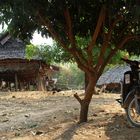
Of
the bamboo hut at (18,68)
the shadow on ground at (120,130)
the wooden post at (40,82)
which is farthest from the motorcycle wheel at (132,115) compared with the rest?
the wooden post at (40,82)

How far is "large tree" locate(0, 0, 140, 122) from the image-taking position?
714 cm

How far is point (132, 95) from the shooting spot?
795 cm

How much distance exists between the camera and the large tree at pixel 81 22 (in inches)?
281

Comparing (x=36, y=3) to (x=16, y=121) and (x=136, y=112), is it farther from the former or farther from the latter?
(x=16, y=121)

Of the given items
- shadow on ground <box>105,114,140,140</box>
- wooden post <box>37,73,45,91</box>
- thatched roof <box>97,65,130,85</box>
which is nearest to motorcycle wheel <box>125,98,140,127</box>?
shadow on ground <box>105,114,140,140</box>

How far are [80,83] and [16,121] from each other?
47.6 meters

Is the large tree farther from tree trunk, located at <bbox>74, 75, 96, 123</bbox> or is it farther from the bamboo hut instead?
the bamboo hut

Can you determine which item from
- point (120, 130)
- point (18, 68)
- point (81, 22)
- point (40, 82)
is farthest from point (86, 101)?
point (40, 82)

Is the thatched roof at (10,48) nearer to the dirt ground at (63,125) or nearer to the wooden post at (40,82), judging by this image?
the wooden post at (40,82)

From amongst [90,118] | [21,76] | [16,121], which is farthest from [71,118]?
[21,76]

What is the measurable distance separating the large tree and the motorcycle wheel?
94 centimetres

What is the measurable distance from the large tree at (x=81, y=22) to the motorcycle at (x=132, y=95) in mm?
594

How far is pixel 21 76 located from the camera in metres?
28.0

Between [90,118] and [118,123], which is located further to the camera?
[90,118]
